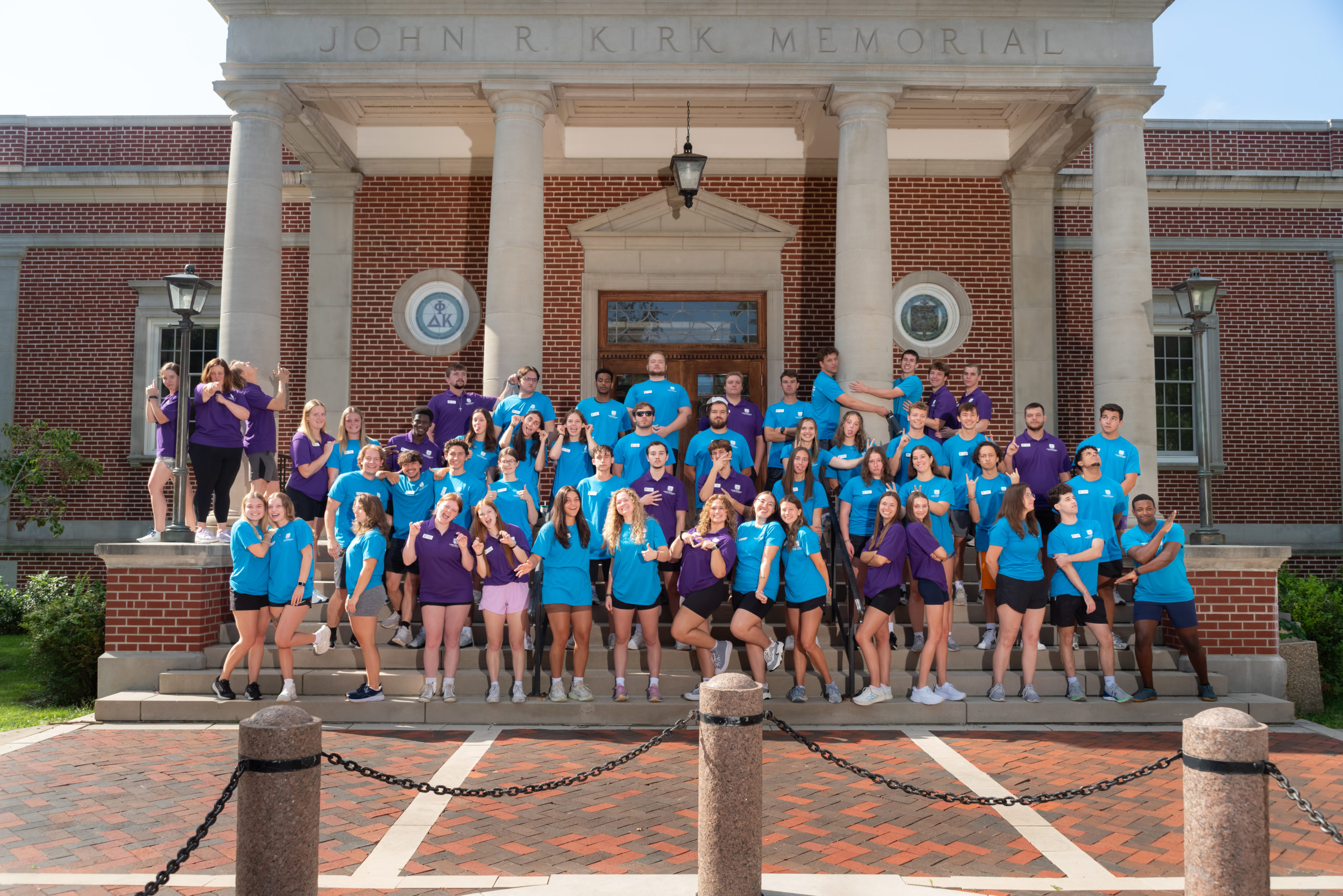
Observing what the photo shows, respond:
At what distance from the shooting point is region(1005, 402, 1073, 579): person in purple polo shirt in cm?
939

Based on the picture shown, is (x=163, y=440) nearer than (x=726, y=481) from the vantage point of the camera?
No

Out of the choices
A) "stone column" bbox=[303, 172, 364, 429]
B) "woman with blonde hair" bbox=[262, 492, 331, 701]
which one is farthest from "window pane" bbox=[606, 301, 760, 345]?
"woman with blonde hair" bbox=[262, 492, 331, 701]

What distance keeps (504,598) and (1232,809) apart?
17.9 feet

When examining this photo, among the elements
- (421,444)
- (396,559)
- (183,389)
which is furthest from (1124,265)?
(183,389)

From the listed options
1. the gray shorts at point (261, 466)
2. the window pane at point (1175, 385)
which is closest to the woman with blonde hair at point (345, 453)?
the gray shorts at point (261, 466)

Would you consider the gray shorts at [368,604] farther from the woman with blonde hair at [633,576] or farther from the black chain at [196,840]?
the black chain at [196,840]

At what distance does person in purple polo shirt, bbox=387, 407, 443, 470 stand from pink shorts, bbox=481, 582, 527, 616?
175cm

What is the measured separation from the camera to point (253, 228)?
35.8 feet

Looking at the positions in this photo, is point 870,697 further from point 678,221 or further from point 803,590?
point 678,221

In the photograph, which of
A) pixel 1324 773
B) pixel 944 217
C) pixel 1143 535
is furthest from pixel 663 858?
pixel 944 217

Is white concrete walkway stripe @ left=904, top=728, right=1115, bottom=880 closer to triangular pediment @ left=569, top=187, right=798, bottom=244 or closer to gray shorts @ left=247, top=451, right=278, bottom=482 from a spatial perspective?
gray shorts @ left=247, top=451, right=278, bottom=482

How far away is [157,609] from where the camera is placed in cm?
868

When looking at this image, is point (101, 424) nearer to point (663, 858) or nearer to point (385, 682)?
point (385, 682)

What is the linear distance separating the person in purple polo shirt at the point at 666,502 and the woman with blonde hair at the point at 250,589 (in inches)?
125
